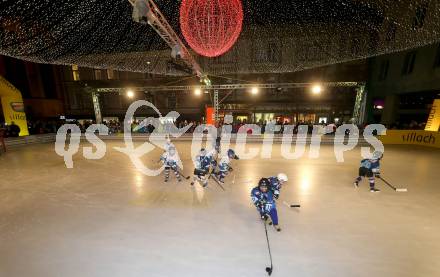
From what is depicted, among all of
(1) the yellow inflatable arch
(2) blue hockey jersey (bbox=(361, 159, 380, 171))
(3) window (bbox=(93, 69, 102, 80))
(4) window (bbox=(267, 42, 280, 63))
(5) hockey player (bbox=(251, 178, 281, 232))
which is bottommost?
(5) hockey player (bbox=(251, 178, 281, 232))

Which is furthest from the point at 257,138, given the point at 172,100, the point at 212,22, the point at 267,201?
the point at 267,201

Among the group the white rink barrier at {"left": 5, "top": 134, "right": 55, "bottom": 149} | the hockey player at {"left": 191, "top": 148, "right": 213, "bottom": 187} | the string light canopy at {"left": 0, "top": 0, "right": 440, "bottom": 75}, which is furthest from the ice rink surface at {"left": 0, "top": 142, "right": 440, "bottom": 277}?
the white rink barrier at {"left": 5, "top": 134, "right": 55, "bottom": 149}

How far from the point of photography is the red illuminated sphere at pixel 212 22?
153 inches

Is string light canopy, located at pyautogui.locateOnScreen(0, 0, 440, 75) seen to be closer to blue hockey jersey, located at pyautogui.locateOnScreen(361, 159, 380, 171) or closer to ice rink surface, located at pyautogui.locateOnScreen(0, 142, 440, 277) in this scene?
blue hockey jersey, located at pyautogui.locateOnScreen(361, 159, 380, 171)

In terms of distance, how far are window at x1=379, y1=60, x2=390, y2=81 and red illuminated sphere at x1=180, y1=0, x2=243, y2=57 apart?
16459mm

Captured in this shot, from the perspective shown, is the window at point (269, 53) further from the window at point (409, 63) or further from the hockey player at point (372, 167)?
the window at point (409, 63)

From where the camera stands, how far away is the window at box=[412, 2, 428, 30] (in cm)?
418

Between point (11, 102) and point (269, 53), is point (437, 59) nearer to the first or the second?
point (269, 53)

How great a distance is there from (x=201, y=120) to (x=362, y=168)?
14.4m

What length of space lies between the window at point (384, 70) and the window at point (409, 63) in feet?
5.05

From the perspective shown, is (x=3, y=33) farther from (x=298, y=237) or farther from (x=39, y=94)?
(x=39, y=94)

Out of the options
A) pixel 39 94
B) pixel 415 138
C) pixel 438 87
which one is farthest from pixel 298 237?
pixel 39 94

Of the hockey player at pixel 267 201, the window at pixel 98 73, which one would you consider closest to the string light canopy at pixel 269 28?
the hockey player at pixel 267 201

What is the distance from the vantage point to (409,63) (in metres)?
13.6
